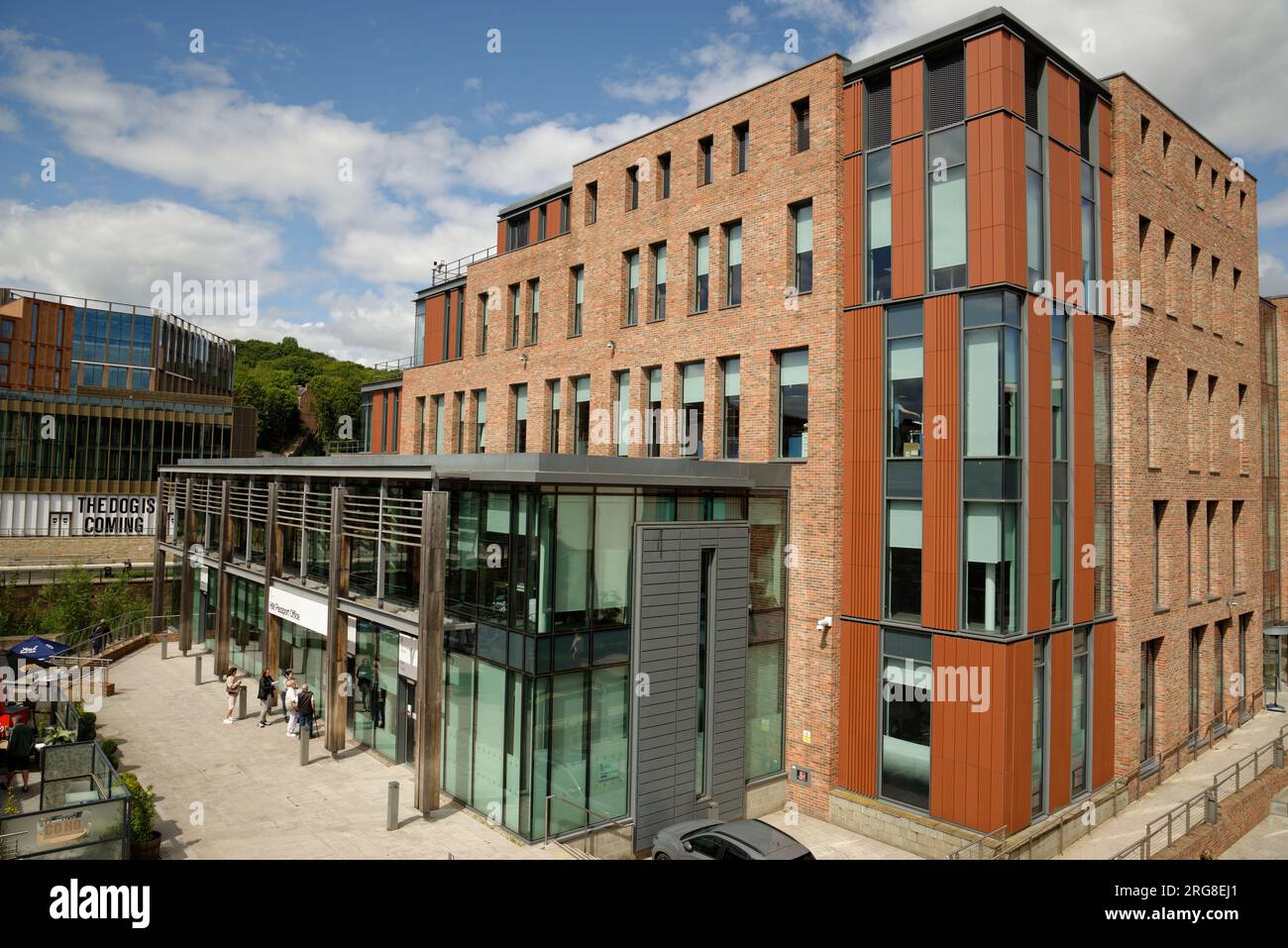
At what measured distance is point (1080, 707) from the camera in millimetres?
18141

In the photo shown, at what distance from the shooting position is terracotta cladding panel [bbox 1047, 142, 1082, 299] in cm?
1720

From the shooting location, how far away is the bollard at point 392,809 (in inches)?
594

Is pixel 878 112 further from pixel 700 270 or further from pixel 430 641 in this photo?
pixel 430 641

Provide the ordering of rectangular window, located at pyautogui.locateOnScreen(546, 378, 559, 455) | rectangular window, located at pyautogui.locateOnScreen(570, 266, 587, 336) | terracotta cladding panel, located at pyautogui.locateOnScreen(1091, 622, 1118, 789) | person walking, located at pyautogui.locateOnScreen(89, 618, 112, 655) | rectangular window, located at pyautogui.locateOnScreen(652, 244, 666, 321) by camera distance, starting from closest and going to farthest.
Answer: terracotta cladding panel, located at pyautogui.locateOnScreen(1091, 622, 1118, 789)
rectangular window, located at pyautogui.locateOnScreen(652, 244, 666, 321)
rectangular window, located at pyautogui.locateOnScreen(570, 266, 587, 336)
rectangular window, located at pyautogui.locateOnScreen(546, 378, 559, 455)
person walking, located at pyautogui.locateOnScreen(89, 618, 112, 655)

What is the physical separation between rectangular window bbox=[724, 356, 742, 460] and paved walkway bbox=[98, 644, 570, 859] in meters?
10.4

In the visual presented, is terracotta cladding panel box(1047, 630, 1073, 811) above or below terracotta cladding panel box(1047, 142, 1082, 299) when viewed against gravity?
below

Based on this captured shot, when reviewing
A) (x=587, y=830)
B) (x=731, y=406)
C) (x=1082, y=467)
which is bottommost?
(x=587, y=830)

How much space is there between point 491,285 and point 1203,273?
2309 cm

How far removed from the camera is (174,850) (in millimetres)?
14055

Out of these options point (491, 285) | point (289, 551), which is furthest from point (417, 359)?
point (289, 551)

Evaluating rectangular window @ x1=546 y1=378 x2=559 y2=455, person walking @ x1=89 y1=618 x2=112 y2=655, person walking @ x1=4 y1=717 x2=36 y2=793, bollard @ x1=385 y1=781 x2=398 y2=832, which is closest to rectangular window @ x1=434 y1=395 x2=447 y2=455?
rectangular window @ x1=546 y1=378 x2=559 y2=455

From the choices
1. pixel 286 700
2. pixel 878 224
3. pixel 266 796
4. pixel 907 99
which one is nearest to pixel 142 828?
pixel 266 796

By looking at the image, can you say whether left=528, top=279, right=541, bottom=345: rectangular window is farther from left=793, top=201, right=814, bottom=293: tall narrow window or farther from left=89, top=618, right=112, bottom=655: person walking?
left=89, top=618, right=112, bottom=655: person walking

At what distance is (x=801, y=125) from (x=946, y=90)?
151 inches
